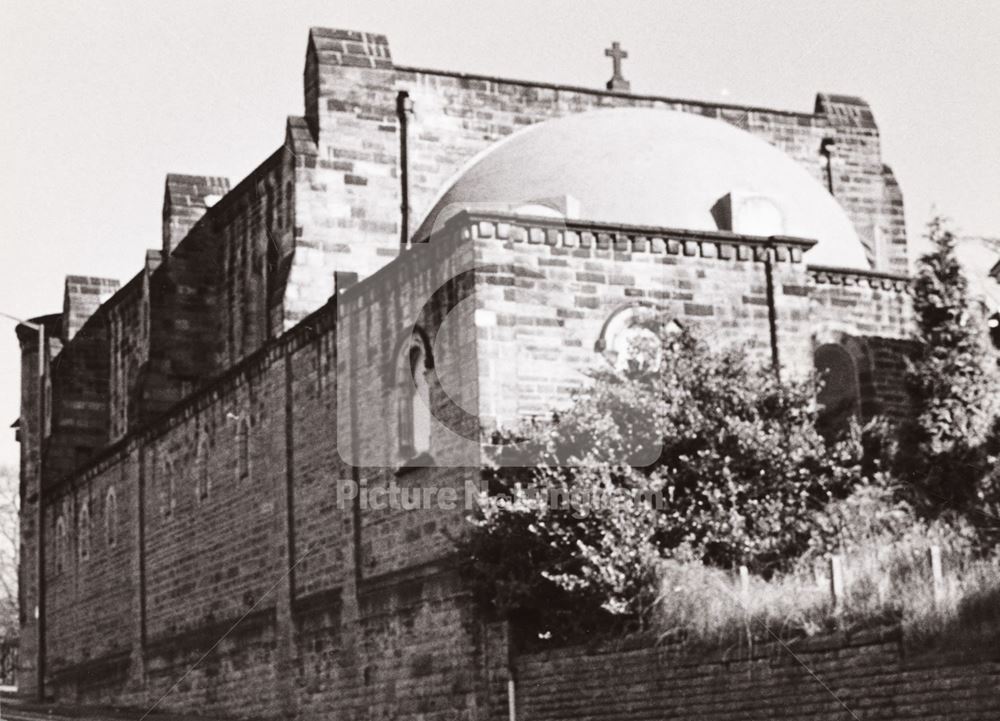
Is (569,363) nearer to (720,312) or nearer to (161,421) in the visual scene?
(720,312)

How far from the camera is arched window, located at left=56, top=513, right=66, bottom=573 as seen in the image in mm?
45575

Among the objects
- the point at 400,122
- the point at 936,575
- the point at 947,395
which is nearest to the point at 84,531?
the point at 400,122

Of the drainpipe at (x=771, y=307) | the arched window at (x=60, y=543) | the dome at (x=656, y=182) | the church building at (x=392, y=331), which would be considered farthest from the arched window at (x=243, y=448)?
the arched window at (x=60, y=543)

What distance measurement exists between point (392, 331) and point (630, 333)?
3585 millimetres

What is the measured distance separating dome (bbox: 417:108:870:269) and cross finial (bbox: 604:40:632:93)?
4.23m

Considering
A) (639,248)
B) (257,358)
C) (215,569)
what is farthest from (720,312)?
(215,569)

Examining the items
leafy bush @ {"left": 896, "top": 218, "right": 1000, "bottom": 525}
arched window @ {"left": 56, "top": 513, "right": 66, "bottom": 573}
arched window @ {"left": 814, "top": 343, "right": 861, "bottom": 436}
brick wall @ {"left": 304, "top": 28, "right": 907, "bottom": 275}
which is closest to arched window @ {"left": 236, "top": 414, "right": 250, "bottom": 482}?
brick wall @ {"left": 304, "top": 28, "right": 907, "bottom": 275}

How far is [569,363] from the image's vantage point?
25656mm

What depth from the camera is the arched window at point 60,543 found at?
4558 cm

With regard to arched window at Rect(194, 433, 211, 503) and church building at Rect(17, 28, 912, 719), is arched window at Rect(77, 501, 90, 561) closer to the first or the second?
church building at Rect(17, 28, 912, 719)

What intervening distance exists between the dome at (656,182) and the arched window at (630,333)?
5.91 feet

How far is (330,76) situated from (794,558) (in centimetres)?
1481

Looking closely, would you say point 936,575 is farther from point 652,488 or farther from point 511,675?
point 511,675

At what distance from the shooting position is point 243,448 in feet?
108
